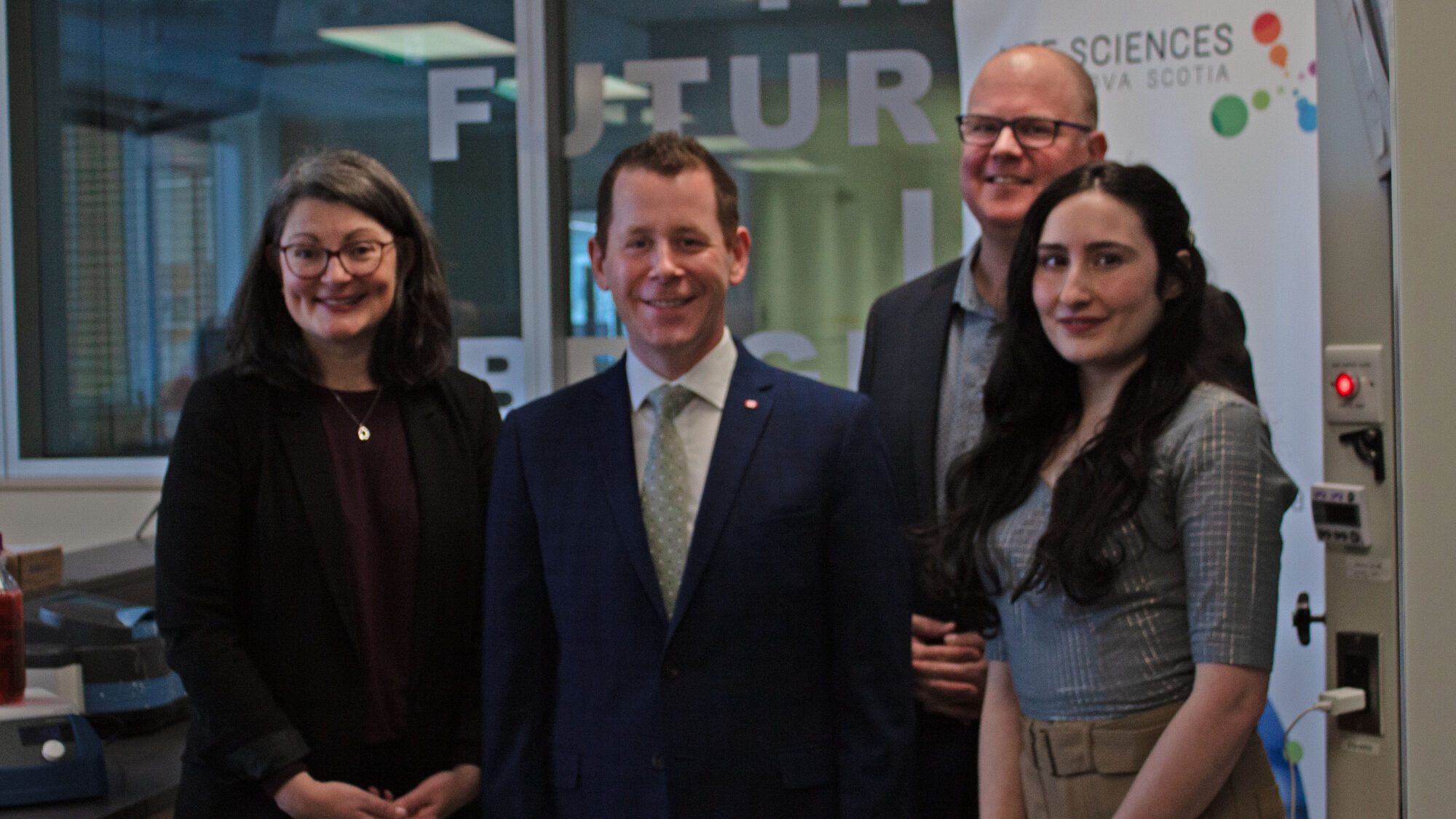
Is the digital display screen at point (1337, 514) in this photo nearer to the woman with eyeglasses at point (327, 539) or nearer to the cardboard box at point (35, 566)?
the woman with eyeglasses at point (327, 539)

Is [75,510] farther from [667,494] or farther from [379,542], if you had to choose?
[667,494]

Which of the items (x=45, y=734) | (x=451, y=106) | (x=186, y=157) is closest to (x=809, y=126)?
(x=451, y=106)

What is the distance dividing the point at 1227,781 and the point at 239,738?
1.28 m

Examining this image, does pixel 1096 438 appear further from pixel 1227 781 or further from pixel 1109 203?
pixel 1227 781

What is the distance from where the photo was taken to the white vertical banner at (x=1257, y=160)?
3.03 metres

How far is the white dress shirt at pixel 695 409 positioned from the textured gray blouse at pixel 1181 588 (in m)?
0.45

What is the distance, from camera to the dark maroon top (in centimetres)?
173

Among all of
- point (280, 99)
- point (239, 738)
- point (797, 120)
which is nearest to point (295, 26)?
point (280, 99)

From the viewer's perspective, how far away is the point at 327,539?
1.71 meters

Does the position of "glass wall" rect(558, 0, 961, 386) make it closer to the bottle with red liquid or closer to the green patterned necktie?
the green patterned necktie

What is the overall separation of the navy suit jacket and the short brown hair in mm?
254

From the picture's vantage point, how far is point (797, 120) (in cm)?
376

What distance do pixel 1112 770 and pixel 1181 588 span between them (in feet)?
0.77

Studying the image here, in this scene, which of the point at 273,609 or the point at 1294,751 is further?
the point at 1294,751
